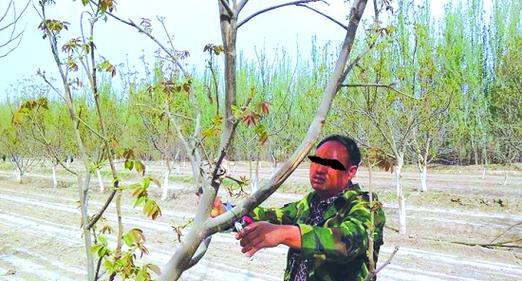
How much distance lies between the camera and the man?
1566 millimetres

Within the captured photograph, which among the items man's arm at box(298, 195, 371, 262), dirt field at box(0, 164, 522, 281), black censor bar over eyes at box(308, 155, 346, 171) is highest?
black censor bar over eyes at box(308, 155, 346, 171)

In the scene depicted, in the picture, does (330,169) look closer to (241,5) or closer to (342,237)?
(342,237)

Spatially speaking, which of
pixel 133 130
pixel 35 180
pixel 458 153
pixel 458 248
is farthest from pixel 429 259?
pixel 35 180

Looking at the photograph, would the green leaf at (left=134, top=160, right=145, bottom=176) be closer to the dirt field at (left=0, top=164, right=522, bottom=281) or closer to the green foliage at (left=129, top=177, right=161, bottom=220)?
the green foliage at (left=129, top=177, right=161, bottom=220)

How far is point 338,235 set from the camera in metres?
Result: 1.61

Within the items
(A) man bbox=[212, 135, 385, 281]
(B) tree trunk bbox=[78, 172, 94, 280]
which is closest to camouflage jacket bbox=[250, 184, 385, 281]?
(A) man bbox=[212, 135, 385, 281]

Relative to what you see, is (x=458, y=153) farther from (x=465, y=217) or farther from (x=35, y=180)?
(x=35, y=180)

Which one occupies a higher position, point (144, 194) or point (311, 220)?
point (144, 194)

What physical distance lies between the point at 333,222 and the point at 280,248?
27.3 ft

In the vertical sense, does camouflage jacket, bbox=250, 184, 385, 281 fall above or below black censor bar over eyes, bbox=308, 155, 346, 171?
below

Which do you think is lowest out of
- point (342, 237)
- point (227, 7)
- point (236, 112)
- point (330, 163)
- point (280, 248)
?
point (280, 248)

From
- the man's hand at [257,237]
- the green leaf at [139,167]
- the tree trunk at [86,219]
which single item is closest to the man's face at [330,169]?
the man's hand at [257,237]

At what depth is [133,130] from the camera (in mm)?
25984

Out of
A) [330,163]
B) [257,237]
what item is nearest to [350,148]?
[330,163]
